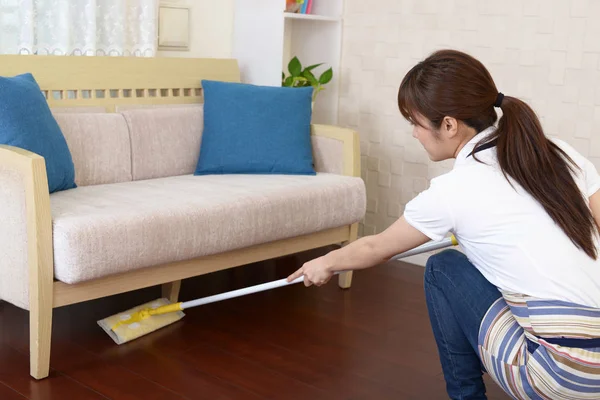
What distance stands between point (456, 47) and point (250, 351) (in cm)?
167

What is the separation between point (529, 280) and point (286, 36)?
2.61m

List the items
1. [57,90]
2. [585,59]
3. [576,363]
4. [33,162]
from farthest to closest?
[585,59], [57,90], [33,162], [576,363]

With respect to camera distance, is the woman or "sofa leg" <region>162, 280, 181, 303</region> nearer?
the woman

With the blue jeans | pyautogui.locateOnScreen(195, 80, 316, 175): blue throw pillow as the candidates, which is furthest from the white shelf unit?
the blue jeans

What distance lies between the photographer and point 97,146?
9.20 feet

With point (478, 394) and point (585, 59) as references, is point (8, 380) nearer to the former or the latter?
point (478, 394)

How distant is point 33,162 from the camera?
2.07 meters

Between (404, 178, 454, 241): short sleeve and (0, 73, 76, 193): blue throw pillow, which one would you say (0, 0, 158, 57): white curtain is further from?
(404, 178, 454, 241): short sleeve

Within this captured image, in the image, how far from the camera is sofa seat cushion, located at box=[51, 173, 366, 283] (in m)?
2.14

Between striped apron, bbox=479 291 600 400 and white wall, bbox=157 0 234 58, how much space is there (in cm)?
235

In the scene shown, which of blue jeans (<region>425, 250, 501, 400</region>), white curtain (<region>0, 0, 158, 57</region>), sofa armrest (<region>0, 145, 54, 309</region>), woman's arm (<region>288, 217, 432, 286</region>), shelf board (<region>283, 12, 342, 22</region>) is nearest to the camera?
woman's arm (<region>288, 217, 432, 286</region>)

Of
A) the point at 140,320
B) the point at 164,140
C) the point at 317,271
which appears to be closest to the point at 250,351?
the point at 140,320

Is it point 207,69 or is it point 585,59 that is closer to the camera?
point 585,59

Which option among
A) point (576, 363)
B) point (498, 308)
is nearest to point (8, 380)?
point (498, 308)
